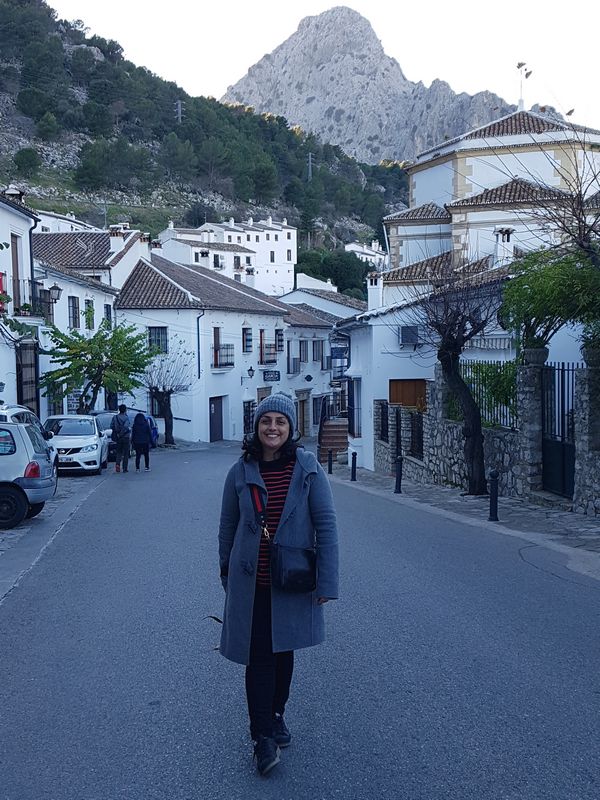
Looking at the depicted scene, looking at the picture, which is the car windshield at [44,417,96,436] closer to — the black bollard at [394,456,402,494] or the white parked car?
the white parked car

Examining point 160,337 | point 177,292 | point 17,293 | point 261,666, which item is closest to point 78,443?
point 17,293

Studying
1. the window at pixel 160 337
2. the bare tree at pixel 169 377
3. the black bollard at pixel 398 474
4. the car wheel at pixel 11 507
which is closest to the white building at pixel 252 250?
the window at pixel 160 337

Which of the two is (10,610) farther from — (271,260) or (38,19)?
(38,19)

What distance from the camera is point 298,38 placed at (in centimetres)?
19788

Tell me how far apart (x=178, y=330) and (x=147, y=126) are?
2490 inches

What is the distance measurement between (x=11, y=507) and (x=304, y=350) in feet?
145

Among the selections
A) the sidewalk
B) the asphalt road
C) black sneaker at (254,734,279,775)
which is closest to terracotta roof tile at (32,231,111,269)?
the sidewalk

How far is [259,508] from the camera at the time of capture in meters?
4.40

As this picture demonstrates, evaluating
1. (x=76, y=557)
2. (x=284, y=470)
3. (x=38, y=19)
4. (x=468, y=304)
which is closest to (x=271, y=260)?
(x=38, y=19)

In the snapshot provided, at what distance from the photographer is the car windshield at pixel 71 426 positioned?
23.4 metres

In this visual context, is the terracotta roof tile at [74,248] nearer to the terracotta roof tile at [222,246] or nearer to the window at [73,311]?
the window at [73,311]

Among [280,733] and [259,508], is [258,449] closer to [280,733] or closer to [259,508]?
[259,508]

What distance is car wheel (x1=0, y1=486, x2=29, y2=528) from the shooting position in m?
13.0

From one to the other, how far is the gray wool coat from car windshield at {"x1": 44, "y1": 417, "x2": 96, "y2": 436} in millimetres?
19749
